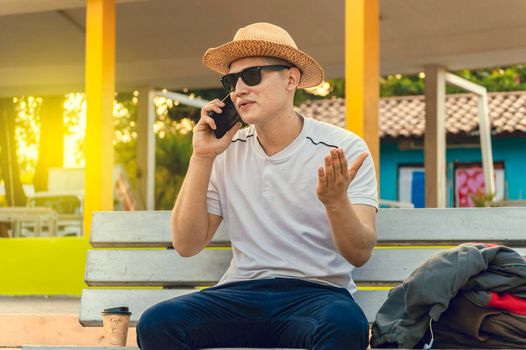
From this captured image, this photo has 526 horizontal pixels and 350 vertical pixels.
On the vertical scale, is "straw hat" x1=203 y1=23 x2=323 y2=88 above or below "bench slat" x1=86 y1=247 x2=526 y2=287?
above

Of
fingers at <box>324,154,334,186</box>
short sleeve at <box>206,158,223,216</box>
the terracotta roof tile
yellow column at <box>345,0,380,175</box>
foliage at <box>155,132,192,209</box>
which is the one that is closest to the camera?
fingers at <box>324,154,334,186</box>

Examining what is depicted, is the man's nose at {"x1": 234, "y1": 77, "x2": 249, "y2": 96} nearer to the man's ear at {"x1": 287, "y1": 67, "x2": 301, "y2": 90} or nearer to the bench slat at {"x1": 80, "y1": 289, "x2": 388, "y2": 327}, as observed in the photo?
the man's ear at {"x1": 287, "y1": 67, "x2": 301, "y2": 90}

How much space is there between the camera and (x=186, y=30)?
13.5 metres

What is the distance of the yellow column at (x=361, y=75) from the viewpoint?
8680 mm

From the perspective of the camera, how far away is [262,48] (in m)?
4.04

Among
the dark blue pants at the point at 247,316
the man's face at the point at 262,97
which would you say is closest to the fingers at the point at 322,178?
the dark blue pants at the point at 247,316

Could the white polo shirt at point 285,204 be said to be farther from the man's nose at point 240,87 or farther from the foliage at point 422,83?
the foliage at point 422,83

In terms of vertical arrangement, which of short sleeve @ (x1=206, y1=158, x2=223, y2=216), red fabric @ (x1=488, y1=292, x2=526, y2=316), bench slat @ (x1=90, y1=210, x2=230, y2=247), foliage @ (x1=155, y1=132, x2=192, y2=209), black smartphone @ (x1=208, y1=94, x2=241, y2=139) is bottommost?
red fabric @ (x1=488, y1=292, x2=526, y2=316)

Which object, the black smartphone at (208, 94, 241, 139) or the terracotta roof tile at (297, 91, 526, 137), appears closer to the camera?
the black smartphone at (208, 94, 241, 139)

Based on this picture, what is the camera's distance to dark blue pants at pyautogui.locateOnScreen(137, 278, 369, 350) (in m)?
3.62

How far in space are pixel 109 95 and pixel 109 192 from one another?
3.00ft

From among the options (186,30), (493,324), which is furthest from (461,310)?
(186,30)

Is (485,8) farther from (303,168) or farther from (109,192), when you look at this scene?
(303,168)

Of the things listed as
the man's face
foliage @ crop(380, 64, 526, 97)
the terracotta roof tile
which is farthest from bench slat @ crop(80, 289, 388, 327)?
foliage @ crop(380, 64, 526, 97)
